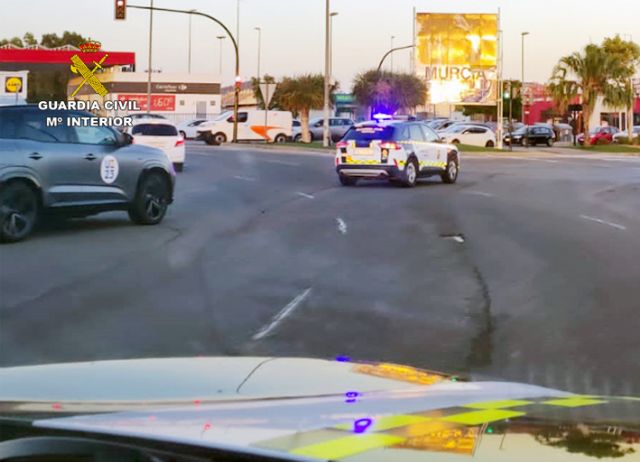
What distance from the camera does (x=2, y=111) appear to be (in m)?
13.1

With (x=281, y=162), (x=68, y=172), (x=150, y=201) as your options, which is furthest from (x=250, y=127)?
(x=68, y=172)

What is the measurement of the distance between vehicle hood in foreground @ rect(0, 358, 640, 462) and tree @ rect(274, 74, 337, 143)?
56635 mm

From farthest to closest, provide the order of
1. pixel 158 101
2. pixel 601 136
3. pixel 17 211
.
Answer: pixel 601 136 < pixel 158 101 < pixel 17 211

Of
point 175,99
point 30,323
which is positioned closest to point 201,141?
point 175,99

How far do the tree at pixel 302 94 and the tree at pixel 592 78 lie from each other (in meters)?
15.1

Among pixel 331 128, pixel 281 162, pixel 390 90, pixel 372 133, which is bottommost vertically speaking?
pixel 281 162

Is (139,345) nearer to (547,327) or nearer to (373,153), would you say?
(547,327)

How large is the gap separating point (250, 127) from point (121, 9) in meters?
23.7

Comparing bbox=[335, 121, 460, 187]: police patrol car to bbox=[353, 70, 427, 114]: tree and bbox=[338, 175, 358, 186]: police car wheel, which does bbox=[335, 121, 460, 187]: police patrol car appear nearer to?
bbox=[338, 175, 358, 186]: police car wheel

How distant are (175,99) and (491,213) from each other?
→ 26691 mm

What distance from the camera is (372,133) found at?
79.8 ft

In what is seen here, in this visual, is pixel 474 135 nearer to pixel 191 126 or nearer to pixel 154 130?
pixel 191 126

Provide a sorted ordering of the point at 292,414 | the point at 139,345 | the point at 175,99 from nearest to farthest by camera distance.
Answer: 1. the point at 292,414
2. the point at 139,345
3. the point at 175,99

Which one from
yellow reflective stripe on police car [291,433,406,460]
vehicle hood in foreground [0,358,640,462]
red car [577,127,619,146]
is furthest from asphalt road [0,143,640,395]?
red car [577,127,619,146]
